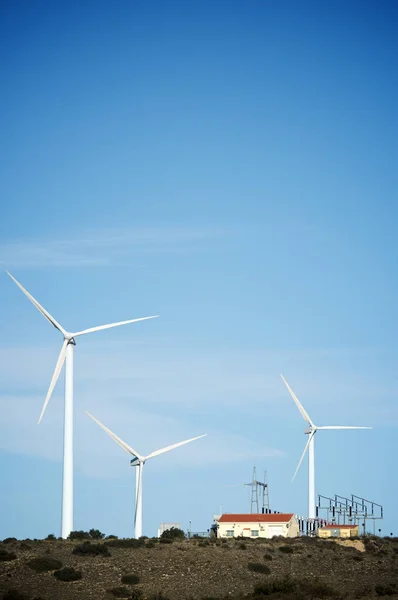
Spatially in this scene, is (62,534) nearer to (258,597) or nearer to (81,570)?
(81,570)

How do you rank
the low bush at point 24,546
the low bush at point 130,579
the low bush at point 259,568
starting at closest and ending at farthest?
the low bush at point 130,579, the low bush at point 259,568, the low bush at point 24,546

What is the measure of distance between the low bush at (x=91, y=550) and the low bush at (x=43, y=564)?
4448 mm

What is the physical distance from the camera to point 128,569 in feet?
328

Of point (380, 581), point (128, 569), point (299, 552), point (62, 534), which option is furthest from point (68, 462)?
point (380, 581)

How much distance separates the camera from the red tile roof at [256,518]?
135250mm

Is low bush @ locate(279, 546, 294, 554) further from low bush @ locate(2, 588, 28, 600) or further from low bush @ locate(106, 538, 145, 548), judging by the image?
low bush @ locate(2, 588, 28, 600)

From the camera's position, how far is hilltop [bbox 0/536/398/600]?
306 feet

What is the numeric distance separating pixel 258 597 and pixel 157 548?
21.0 m

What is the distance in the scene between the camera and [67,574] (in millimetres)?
95750

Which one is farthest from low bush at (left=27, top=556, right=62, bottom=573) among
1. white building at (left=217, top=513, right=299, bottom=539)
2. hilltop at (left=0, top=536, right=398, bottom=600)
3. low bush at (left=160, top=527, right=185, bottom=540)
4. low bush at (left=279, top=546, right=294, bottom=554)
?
white building at (left=217, top=513, right=299, bottom=539)

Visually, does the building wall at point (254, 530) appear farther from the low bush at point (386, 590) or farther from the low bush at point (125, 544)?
the low bush at point (386, 590)

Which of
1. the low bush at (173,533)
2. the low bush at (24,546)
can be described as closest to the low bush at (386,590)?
the low bush at (24,546)

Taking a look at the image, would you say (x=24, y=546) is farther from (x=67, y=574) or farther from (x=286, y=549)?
(x=286, y=549)

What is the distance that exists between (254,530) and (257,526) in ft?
2.43
